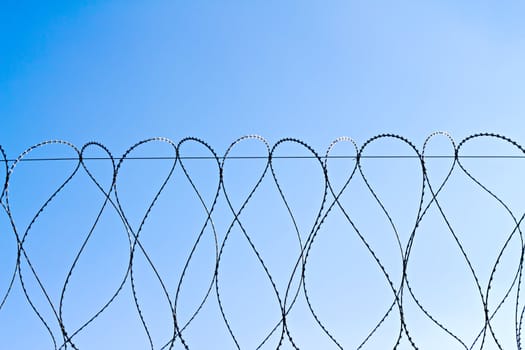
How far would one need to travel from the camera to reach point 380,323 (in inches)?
139

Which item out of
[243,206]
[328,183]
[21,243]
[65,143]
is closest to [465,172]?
[328,183]

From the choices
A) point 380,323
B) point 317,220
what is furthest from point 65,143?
point 380,323

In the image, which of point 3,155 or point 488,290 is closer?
point 488,290

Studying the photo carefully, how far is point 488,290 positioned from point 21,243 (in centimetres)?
258

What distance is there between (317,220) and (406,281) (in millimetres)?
599

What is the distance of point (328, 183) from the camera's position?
149 inches

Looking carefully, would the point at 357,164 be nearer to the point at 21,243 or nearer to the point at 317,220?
the point at 317,220

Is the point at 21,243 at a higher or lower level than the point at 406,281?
higher

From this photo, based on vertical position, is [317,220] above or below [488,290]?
above

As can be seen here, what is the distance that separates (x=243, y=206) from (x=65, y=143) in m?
1.07

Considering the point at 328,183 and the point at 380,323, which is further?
the point at 328,183

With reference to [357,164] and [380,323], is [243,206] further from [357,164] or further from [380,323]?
[380,323]

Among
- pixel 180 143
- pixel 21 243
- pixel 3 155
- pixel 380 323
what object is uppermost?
pixel 3 155

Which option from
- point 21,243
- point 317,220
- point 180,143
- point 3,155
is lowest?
point 317,220
